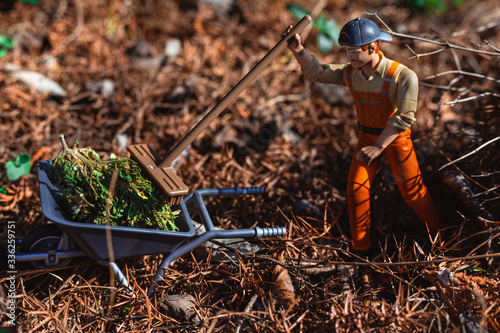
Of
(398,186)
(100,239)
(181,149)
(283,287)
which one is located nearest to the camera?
(100,239)

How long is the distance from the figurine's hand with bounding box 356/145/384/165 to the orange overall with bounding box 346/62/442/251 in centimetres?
12

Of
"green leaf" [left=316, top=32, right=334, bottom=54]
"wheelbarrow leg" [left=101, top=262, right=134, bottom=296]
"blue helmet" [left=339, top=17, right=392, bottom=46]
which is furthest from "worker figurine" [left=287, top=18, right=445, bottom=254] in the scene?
"green leaf" [left=316, top=32, right=334, bottom=54]

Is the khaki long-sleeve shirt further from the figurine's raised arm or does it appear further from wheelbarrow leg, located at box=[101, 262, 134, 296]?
wheelbarrow leg, located at box=[101, 262, 134, 296]

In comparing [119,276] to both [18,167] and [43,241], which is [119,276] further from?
[18,167]

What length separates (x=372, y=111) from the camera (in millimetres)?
2135

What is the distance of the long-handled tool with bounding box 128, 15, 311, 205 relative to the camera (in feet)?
6.39

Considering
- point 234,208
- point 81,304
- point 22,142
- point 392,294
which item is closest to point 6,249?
point 81,304

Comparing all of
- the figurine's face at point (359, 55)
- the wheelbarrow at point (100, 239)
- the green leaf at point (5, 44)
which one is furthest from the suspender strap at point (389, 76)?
the green leaf at point (5, 44)

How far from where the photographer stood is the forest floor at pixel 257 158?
2.06 metres

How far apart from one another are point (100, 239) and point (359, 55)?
1414mm

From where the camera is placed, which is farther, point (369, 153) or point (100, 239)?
point (369, 153)

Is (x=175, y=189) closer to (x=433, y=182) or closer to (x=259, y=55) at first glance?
(x=433, y=182)

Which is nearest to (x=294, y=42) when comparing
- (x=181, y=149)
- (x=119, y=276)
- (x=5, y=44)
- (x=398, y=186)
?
(x=181, y=149)

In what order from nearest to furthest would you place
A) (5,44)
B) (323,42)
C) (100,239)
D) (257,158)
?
(100,239), (257,158), (5,44), (323,42)
